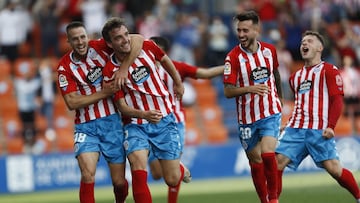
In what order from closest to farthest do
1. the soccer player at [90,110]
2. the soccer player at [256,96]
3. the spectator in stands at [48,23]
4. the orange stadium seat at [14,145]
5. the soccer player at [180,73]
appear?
the soccer player at [90,110] < the soccer player at [256,96] < the soccer player at [180,73] < the orange stadium seat at [14,145] < the spectator in stands at [48,23]

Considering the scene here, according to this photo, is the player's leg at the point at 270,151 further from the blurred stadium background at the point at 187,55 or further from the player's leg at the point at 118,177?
the blurred stadium background at the point at 187,55

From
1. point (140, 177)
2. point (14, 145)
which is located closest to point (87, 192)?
point (140, 177)

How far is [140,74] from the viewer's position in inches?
454

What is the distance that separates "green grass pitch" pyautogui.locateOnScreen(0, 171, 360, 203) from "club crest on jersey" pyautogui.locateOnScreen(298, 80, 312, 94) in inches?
76.6

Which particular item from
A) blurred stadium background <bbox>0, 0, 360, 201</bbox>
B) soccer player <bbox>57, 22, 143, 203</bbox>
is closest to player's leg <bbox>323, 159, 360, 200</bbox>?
soccer player <bbox>57, 22, 143, 203</bbox>

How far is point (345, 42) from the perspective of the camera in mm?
26422

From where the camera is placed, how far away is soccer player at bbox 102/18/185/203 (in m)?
11.4

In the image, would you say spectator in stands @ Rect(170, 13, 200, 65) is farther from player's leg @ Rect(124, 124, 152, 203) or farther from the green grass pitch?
player's leg @ Rect(124, 124, 152, 203)

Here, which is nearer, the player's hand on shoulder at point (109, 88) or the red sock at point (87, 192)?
the player's hand on shoulder at point (109, 88)

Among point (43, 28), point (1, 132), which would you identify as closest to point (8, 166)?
point (1, 132)

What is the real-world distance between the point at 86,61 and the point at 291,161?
9.67ft

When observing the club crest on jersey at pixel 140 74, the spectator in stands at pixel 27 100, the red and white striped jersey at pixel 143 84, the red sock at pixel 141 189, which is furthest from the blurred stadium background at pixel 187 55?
the red sock at pixel 141 189

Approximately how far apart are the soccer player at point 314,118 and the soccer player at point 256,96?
52cm

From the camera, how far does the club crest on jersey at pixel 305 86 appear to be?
12750 millimetres
